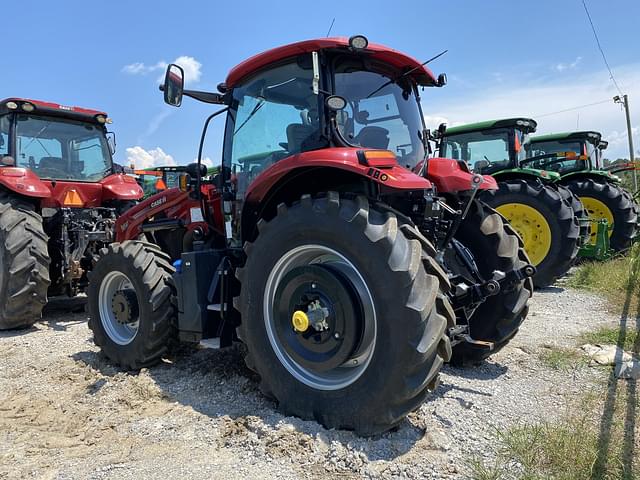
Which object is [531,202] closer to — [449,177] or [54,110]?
[449,177]

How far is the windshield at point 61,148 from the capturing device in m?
6.90

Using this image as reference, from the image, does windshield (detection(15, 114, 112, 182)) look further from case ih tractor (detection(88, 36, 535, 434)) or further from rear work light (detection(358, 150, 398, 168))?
rear work light (detection(358, 150, 398, 168))

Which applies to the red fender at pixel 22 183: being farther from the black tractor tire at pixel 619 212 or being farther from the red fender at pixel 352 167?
the black tractor tire at pixel 619 212

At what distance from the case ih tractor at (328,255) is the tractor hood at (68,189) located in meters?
2.40

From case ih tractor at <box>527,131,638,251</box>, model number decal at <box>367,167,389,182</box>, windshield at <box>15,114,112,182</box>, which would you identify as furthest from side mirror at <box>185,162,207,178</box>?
case ih tractor at <box>527,131,638,251</box>

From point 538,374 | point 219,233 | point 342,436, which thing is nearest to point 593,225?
point 538,374

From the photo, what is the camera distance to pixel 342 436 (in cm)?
287

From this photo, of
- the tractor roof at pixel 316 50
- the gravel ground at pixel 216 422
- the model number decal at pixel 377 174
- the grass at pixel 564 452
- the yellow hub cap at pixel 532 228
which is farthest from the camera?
the yellow hub cap at pixel 532 228

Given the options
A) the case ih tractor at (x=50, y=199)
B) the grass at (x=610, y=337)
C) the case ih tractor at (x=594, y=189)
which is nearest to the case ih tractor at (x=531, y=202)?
the case ih tractor at (x=594, y=189)

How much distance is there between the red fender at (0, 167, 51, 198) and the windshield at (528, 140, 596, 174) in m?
9.05

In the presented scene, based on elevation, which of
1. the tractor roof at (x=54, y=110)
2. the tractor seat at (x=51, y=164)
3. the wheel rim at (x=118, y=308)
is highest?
the tractor roof at (x=54, y=110)

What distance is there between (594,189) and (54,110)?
9046 mm

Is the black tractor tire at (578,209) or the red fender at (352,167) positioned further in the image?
the black tractor tire at (578,209)

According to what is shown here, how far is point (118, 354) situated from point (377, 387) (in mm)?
2629
